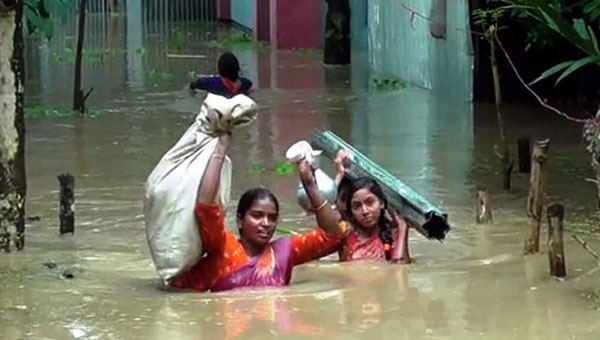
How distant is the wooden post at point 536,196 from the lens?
820 centimetres

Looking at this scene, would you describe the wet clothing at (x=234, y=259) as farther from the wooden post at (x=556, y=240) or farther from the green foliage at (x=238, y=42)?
the green foliage at (x=238, y=42)

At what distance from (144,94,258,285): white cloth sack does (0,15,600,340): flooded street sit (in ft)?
0.72

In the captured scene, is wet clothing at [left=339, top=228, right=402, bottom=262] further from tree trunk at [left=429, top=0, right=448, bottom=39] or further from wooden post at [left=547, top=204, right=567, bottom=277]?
tree trunk at [left=429, top=0, right=448, bottom=39]

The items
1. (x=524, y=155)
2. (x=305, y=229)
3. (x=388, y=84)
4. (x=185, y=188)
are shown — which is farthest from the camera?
(x=388, y=84)

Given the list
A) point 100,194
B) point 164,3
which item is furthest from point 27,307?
point 164,3

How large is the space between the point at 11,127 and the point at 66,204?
756mm

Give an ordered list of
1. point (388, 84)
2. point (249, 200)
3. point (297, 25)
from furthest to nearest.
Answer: point (297, 25), point (388, 84), point (249, 200)

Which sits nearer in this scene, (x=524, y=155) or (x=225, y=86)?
(x=524, y=155)

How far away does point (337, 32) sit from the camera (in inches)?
954

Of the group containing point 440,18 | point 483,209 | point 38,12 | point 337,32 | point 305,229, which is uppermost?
point 38,12

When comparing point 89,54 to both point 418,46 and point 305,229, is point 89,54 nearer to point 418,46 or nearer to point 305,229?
point 418,46

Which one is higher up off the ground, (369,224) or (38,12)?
(38,12)

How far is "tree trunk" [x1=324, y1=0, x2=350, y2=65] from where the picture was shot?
24.2 meters

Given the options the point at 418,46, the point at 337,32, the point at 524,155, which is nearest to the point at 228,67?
the point at 524,155
